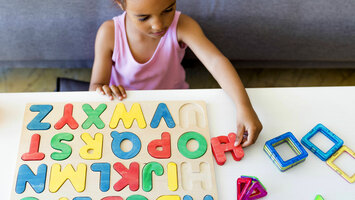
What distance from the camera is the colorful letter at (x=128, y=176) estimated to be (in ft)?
1.87

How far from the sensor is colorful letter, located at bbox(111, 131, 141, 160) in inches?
23.8

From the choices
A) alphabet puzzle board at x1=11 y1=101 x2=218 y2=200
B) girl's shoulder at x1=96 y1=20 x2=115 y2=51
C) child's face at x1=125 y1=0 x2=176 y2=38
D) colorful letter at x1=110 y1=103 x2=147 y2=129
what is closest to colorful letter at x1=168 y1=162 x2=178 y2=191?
alphabet puzzle board at x1=11 y1=101 x2=218 y2=200

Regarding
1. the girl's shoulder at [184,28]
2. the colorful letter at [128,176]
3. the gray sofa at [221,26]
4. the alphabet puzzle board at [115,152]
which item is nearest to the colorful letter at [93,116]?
the alphabet puzzle board at [115,152]

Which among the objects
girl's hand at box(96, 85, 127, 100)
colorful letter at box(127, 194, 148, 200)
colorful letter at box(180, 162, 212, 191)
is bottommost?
colorful letter at box(127, 194, 148, 200)

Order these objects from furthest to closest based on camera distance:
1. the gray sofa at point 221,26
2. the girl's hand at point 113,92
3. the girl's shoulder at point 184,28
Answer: the gray sofa at point 221,26 < the girl's shoulder at point 184,28 < the girl's hand at point 113,92

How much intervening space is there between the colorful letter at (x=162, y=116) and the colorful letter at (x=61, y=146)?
174mm

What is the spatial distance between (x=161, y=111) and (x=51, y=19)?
640 mm

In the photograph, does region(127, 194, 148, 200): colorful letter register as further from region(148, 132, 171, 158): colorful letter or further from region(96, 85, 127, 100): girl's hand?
region(96, 85, 127, 100): girl's hand

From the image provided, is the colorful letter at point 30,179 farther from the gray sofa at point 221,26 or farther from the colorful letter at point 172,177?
the gray sofa at point 221,26

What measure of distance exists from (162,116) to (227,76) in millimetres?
218

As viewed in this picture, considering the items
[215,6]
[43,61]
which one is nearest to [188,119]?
[215,6]

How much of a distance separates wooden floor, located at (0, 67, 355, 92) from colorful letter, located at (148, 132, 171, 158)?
78 centimetres

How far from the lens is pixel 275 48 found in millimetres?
1182

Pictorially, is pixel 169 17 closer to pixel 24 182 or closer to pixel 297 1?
pixel 24 182
